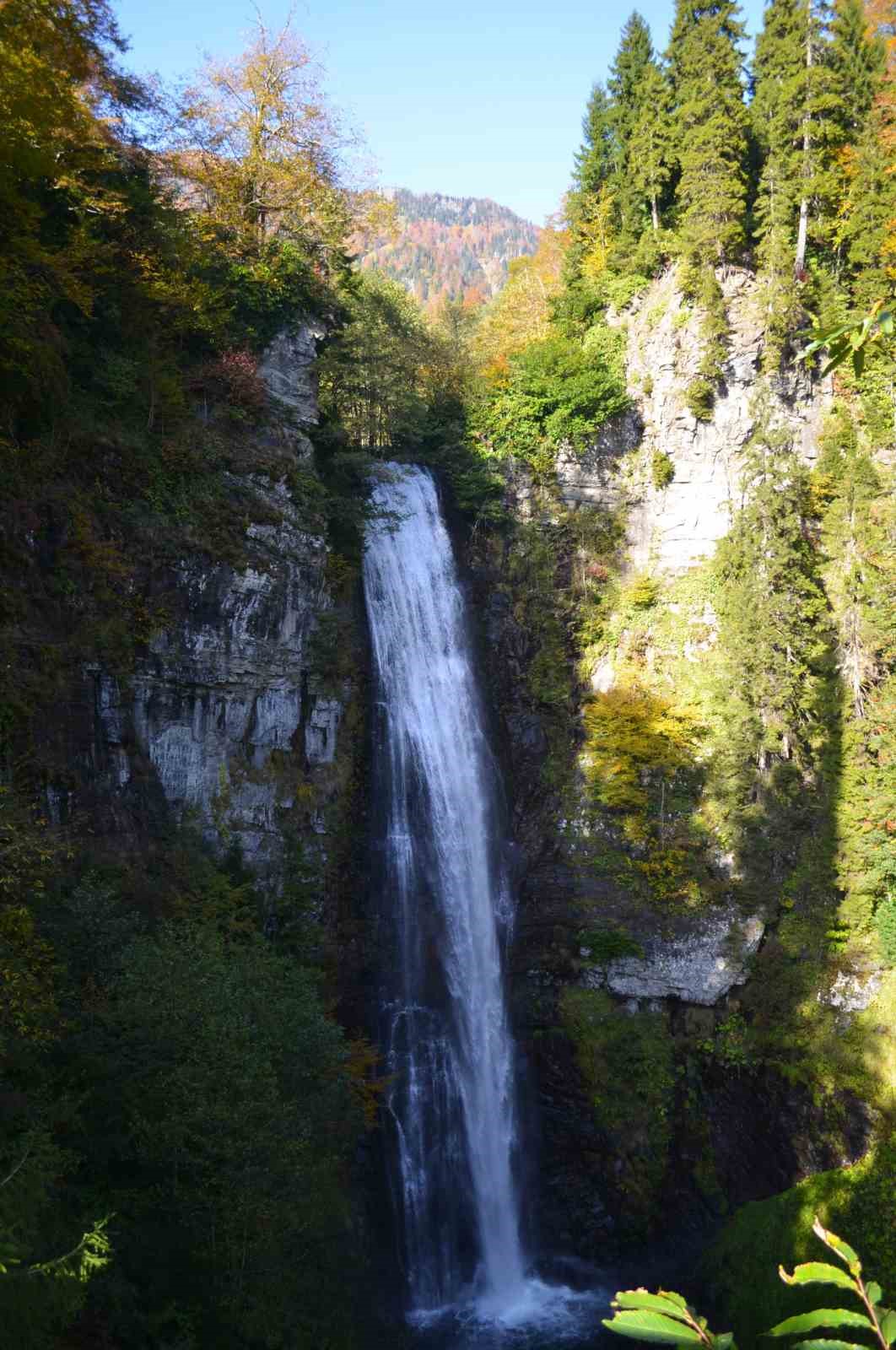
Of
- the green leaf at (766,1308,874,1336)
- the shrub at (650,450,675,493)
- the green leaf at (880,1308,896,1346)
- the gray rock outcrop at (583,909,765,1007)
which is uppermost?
the shrub at (650,450,675,493)

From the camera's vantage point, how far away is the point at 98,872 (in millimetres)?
13352

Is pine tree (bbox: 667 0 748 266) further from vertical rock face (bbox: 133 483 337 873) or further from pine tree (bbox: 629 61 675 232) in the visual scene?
vertical rock face (bbox: 133 483 337 873)

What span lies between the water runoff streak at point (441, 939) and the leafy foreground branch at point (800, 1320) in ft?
55.7

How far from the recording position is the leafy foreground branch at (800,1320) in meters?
1.80

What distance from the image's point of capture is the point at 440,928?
19.7m

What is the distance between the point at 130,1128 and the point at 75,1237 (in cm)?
172

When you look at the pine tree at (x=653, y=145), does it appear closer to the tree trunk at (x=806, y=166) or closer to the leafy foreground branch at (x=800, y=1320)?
the tree trunk at (x=806, y=166)

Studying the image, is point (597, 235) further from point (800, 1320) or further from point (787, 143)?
point (800, 1320)

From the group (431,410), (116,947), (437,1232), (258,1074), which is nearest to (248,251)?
(431,410)

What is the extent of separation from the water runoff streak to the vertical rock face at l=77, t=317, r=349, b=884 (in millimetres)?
2226

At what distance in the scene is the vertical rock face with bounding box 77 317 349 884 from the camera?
15.7 m

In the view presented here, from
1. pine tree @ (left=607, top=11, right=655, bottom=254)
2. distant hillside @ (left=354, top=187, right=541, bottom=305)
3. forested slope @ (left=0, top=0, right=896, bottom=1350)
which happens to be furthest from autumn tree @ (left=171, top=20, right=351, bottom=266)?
distant hillside @ (left=354, top=187, right=541, bottom=305)

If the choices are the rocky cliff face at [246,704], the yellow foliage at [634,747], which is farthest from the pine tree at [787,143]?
the rocky cliff face at [246,704]

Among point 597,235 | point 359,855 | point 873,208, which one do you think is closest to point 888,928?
point 359,855
